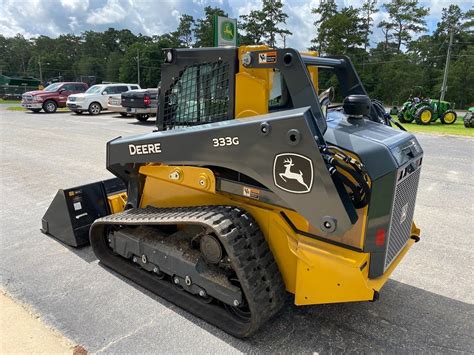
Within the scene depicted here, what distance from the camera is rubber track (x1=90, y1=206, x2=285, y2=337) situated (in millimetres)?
2756

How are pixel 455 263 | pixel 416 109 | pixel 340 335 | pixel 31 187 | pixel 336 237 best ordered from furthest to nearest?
pixel 416 109, pixel 31 187, pixel 455 263, pixel 340 335, pixel 336 237

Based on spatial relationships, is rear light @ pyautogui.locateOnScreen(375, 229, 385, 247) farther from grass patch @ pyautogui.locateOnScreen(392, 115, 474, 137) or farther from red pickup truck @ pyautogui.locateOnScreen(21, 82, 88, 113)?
red pickup truck @ pyautogui.locateOnScreen(21, 82, 88, 113)

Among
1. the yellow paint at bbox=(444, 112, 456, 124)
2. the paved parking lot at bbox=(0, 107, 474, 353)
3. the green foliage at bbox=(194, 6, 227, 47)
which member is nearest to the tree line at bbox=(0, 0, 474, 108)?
the green foliage at bbox=(194, 6, 227, 47)

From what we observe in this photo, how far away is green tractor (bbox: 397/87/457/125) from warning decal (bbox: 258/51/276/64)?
18.0 m

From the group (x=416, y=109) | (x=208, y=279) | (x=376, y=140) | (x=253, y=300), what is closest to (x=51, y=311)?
(x=208, y=279)

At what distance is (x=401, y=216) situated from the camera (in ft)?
9.96

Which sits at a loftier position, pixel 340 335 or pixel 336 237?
pixel 336 237

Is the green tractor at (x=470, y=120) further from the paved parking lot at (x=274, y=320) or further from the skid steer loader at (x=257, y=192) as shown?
the skid steer loader at (x=257, y=192)

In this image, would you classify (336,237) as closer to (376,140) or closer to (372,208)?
(372,208)

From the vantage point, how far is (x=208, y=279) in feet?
10.0

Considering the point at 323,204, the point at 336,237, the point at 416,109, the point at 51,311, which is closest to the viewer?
the point at 323,204

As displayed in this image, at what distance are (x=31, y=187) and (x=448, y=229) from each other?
262 inches

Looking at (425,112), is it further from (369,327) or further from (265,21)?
(265,21)

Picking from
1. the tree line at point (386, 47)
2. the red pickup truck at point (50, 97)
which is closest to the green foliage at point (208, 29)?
the tree line at point (386, 47)
